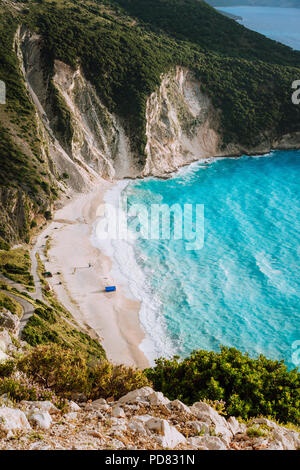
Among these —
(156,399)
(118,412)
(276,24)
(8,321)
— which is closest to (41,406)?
(118,412)

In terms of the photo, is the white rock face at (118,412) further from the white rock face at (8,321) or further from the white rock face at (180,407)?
the white rock face at (8,321)

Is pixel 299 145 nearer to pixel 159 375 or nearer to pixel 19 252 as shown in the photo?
pixel 19 252

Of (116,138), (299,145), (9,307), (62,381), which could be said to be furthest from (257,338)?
(299,145)

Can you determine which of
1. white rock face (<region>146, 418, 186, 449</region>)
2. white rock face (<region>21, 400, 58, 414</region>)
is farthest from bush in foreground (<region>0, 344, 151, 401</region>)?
white rock face (<region>146, 418, 186, 449</region>)

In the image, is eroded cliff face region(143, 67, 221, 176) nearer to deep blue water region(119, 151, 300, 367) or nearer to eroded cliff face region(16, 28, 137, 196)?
deep blue water region(119, 151, 300, 367)

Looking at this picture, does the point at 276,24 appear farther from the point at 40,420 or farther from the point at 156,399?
the point at 40,420

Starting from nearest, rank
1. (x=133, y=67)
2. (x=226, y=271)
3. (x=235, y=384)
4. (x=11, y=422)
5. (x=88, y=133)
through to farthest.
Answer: (x=11, y=422) < (x=235, y=384) < (x=226, y=271) < (x=88, y=133) < (x=133, y=67)
